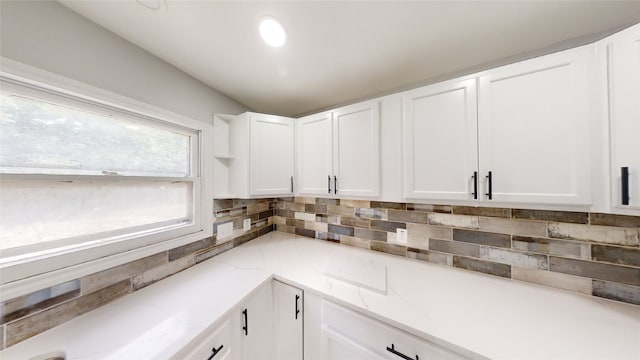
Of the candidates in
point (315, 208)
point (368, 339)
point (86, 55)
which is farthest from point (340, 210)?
point (86, 55)

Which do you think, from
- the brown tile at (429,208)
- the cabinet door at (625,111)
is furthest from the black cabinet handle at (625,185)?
the brown tile at (429,208)

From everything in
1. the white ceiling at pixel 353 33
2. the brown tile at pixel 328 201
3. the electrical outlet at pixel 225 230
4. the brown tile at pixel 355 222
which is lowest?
the electrical outlet at pixel 225 230

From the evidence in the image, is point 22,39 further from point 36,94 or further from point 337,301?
point 337,301

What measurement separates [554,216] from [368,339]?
3.94 ft

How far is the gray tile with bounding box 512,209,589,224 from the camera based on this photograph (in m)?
0.99

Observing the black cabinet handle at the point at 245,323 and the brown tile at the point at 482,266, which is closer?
the black cabinet handle at the point at 245,323

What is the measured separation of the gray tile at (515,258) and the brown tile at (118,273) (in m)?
2.03

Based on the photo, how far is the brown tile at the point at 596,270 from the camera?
90cm

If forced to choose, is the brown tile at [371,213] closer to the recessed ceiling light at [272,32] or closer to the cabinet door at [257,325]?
the cabinet door at [257,325]

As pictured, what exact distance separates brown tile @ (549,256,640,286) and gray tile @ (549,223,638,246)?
0.12 metres

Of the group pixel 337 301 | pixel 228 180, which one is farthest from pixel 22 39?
pixel 337 301

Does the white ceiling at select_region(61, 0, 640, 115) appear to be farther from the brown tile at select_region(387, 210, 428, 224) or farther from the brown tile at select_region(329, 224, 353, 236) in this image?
the brown tile at select_region(329, 224, 353, 236)

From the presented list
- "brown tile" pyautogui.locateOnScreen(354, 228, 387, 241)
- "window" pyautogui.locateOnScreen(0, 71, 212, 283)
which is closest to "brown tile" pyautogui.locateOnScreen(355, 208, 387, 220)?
"brown tile" pyautogui.locateOnScreen(354, 228, 387, 241)

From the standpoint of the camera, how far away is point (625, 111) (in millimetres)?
733
